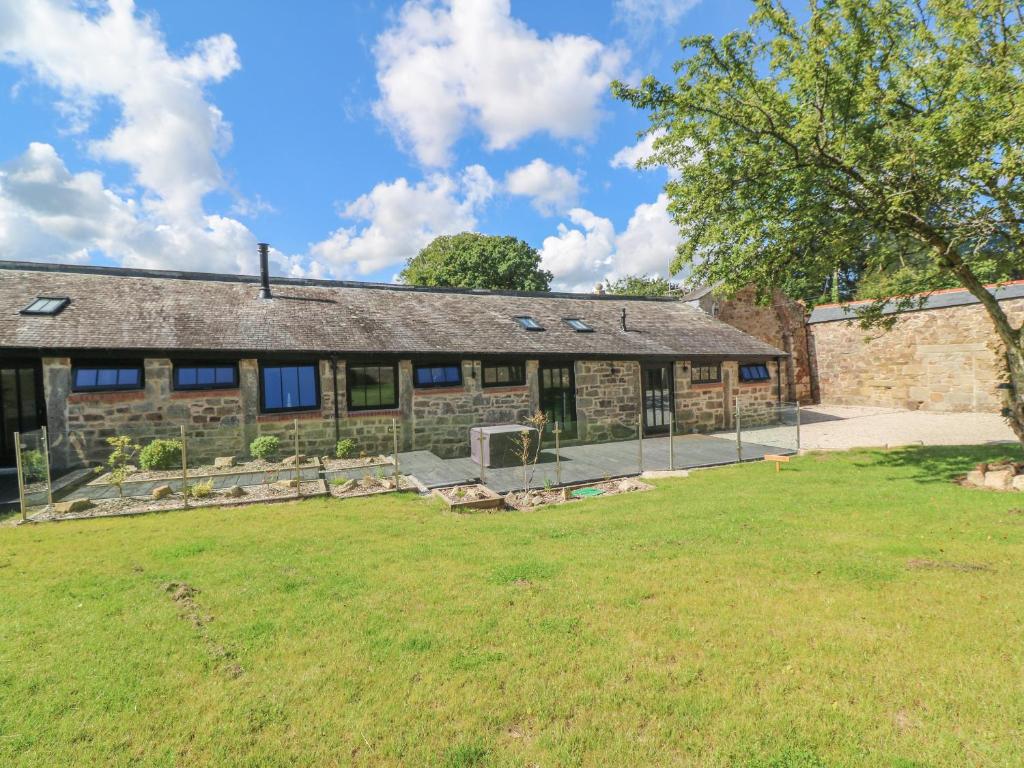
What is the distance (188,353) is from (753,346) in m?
18.9

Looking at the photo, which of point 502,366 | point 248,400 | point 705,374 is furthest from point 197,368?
point 705,374

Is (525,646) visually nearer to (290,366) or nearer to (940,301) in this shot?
(290,366)

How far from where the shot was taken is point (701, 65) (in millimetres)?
9938

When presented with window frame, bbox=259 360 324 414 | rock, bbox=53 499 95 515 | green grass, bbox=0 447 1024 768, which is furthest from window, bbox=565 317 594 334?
rock, bbox=53 499 95 515

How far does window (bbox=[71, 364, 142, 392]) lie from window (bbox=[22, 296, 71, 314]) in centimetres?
200

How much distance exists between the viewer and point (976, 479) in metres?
9.15

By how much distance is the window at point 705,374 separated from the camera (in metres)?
17.6

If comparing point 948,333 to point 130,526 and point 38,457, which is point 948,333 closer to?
point 130,526

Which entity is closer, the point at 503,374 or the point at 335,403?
the point at 335,403

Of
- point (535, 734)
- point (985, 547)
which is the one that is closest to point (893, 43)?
point (985, 547)

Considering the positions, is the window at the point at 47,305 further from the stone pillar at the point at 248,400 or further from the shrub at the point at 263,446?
the shrub at the point at 263,446

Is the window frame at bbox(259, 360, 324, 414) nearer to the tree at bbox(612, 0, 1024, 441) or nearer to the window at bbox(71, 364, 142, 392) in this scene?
the window at bbox(71, 364, 142, 392)

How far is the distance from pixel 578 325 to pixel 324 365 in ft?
29.3

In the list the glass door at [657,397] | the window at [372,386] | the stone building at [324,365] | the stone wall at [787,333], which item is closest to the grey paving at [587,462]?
the glass door at [657,397]
